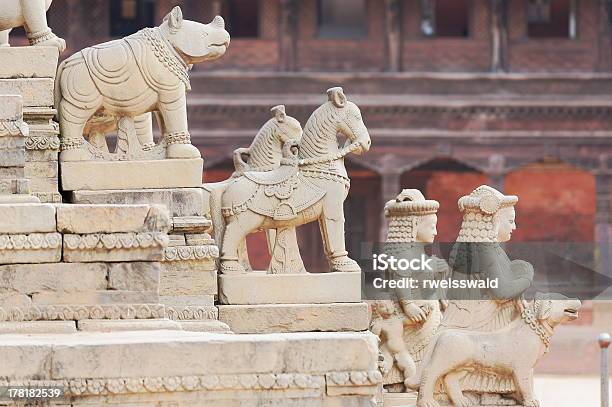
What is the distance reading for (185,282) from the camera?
1299cm

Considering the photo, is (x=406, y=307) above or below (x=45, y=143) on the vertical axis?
below

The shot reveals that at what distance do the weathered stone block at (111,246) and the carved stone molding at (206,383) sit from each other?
1.13m

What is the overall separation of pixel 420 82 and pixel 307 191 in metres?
19.8

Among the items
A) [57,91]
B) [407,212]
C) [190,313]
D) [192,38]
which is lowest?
[190,313]

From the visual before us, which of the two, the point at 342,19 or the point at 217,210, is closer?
the point at 217,210

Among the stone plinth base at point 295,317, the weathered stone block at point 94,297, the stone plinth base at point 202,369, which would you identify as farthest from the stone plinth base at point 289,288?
the stone plinth base at point 202,369

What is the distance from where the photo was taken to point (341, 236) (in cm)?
1383

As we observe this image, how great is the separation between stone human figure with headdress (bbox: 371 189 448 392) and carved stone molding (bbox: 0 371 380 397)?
279 cm

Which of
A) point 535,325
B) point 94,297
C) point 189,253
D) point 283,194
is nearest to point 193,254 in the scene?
point 189,253

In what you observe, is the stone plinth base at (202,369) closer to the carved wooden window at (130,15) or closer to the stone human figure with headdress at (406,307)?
the stone human figure with headdress at (406,307)

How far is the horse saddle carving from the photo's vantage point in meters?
13.6

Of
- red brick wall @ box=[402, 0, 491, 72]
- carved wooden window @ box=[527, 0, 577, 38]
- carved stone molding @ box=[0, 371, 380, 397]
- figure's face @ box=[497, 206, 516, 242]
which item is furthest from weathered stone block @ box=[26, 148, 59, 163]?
carved wooden window @ box=[527, 0, 577, 38]

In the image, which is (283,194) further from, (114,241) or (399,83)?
(399,83)

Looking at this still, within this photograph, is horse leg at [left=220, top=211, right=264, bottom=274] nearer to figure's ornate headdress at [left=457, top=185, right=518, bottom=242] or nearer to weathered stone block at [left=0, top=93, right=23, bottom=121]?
figure's ornate headdress at [left=457, top=185, right=518, bottom=242]
